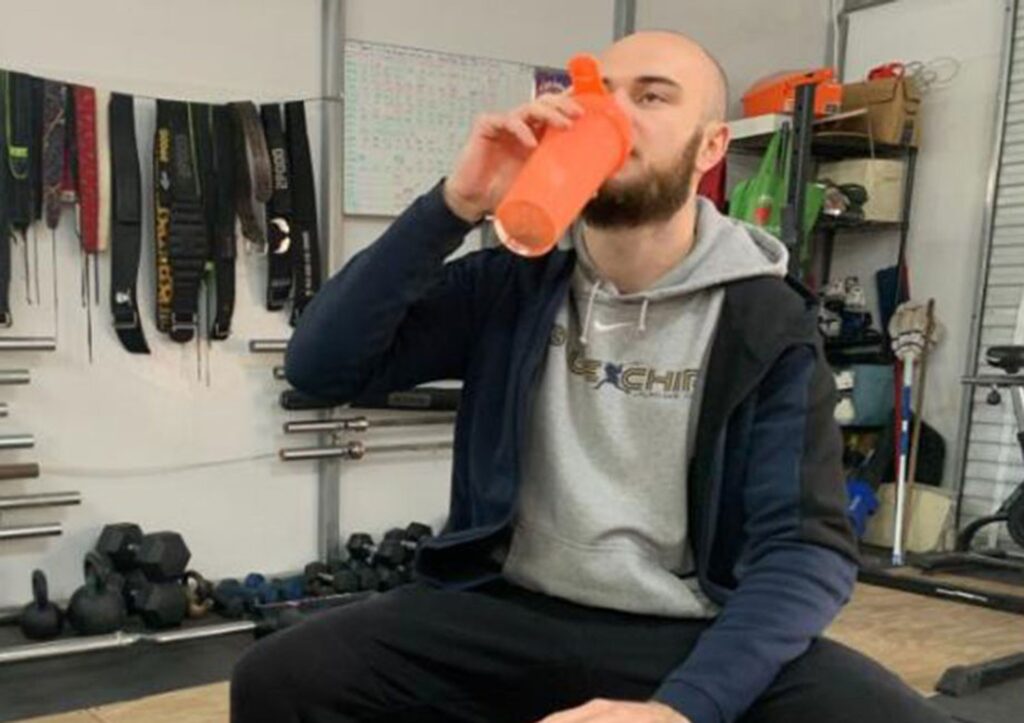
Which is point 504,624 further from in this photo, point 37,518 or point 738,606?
point 37,518

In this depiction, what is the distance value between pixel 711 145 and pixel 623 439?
445 millimetres

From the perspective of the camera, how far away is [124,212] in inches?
114

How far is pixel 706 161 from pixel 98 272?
2.13 meters

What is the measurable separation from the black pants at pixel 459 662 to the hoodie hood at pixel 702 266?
39 centimetres

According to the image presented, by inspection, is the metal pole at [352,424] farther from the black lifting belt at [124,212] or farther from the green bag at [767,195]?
the green bag at [767,195]

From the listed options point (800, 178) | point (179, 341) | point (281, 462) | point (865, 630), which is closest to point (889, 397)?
point (800, 178)

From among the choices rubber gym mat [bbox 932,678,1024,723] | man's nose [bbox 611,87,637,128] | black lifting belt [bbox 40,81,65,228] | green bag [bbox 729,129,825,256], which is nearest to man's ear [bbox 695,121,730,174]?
man's nose [bbox 611,87,637,128]

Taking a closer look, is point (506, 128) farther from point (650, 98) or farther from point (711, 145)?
point (711, 145)

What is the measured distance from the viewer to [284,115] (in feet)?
10.5

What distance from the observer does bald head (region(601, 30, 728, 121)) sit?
1339 millimetres

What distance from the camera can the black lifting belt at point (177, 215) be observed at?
2945mm

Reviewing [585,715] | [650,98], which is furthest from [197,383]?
[585,715]

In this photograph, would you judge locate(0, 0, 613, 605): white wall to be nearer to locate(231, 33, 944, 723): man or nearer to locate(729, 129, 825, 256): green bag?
locate(729, 129, 825, 256): green bag

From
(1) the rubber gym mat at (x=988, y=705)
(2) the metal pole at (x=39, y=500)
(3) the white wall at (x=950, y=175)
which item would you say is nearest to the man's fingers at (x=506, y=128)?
(1) the rubber gym mat at (x=988, y=705)
